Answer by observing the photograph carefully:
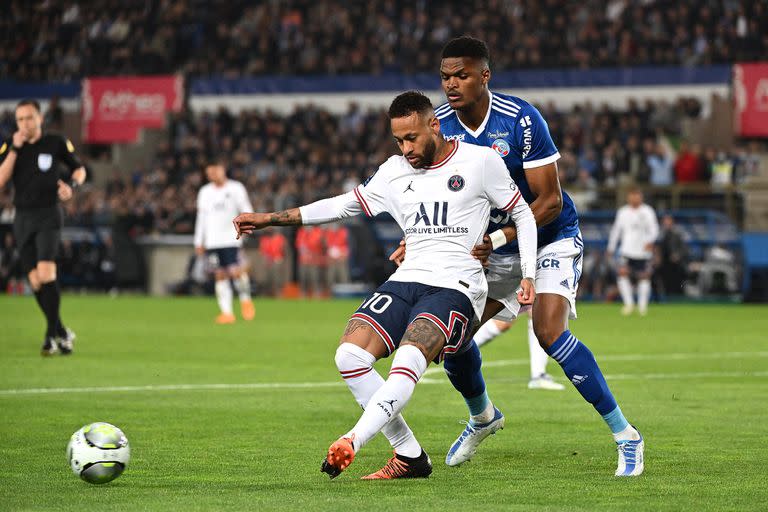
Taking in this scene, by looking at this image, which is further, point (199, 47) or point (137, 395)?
point (199, 47)

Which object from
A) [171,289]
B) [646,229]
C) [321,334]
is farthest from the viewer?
[171,289]

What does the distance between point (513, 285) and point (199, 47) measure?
124ft

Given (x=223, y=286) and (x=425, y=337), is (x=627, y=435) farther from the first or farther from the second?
(x=223, y=286)

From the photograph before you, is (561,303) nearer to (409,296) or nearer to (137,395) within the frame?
(409,296)

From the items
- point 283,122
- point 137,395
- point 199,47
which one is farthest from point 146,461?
point 199,47

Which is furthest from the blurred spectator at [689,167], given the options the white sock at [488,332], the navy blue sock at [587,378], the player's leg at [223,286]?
the navy blue sock at [587,378]

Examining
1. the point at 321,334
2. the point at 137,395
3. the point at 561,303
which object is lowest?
the point at 321,334

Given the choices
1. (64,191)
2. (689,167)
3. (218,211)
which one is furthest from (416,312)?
(689,167)

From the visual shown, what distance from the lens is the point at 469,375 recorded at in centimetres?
793

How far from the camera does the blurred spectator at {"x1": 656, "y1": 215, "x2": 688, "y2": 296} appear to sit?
3023 cm

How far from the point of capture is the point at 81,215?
1476 inches

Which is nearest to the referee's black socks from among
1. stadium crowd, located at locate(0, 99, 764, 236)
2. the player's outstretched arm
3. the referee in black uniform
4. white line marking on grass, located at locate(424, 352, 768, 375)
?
the referee in black uniform

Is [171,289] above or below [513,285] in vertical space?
below

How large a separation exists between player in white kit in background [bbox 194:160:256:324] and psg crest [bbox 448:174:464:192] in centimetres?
1504
